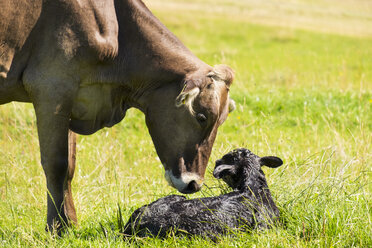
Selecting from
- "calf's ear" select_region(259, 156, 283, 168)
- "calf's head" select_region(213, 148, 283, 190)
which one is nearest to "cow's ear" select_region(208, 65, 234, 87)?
"calf's head" select_region(213, 148, 283, 190)

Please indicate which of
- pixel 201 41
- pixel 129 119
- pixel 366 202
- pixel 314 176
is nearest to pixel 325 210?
pixel 366 202

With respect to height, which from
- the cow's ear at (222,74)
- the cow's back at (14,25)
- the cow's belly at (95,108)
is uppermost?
the cow's back at (14,25)

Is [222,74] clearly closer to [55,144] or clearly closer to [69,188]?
[55,144]

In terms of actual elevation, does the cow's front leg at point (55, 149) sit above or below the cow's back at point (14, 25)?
below

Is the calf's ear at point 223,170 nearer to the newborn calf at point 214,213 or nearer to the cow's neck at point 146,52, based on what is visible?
the newborn calf at point 214,213

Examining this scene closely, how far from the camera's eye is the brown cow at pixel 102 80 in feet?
16.2

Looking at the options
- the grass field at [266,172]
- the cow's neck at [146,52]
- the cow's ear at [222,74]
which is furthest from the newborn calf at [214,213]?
the cow's neck at [146,52]

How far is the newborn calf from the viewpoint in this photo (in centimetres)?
448

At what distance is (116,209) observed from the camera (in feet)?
17.8

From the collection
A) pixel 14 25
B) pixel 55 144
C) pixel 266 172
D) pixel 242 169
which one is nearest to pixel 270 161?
pixel 242 169

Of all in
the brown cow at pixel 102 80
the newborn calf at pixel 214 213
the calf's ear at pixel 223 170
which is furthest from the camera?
the brown cow at pixel 102 80

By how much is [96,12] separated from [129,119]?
4390 millimetres

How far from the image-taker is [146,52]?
17.3 ft

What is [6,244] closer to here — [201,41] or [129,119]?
[129,119]
